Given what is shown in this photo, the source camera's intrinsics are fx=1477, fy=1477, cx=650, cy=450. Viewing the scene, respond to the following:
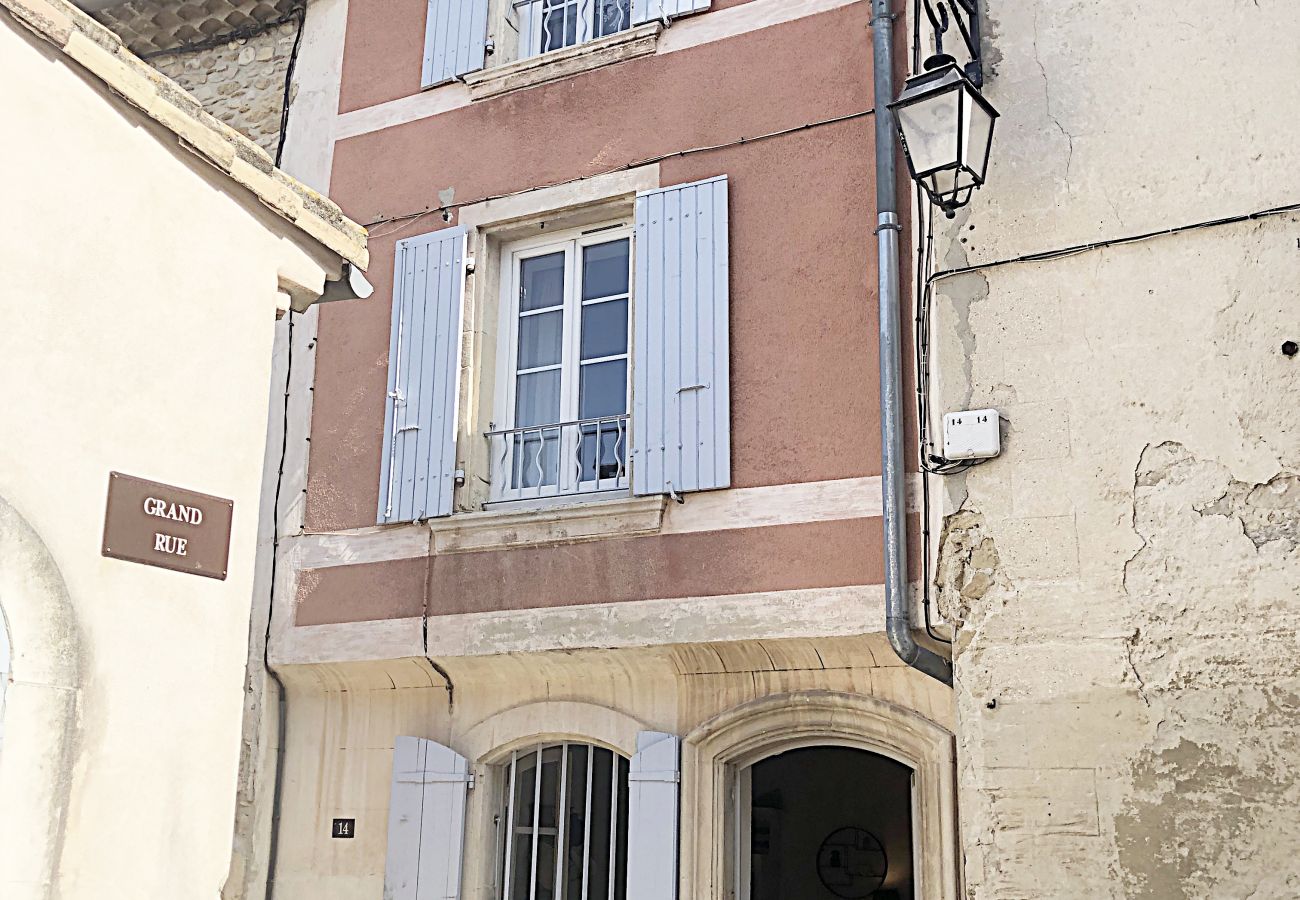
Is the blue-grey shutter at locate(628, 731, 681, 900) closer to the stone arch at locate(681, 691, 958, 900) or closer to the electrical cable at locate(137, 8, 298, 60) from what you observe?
the stone arch at locate(681, 691, 958, 900)

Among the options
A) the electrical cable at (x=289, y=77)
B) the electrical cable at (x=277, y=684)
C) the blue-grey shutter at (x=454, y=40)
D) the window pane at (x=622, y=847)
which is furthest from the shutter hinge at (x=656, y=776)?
the electrical cable at (x=289, y=77)

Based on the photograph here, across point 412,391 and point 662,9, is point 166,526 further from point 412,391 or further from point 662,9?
point 662,9

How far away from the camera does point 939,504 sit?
605 cm

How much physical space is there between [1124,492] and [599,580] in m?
2.51

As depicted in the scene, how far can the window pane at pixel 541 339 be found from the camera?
7.80 meters

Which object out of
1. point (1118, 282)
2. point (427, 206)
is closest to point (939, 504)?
point (1118, 282)

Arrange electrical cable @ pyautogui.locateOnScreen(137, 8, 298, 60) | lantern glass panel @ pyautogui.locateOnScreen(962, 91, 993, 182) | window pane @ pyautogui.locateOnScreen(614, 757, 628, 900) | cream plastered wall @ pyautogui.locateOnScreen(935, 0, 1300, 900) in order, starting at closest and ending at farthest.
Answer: cream plastered wall @ pyautogui.locateOnScreen(935, 0, 1300, 900), lantern glass panel @ pyautogui.locateOnScreen(962, 91, 993, 182), window pane @ pyautogui.locateOnScreen(614, 757, 628, 900), electrical cable @ pyautogui.locateOnScreen(137, 8, 298, 60)

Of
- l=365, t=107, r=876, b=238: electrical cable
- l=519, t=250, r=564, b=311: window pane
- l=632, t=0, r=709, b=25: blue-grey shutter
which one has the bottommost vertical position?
l=519, t=250, r=564, b=311: window pane

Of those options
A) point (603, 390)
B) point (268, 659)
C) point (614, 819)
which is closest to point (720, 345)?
point (603, 390)

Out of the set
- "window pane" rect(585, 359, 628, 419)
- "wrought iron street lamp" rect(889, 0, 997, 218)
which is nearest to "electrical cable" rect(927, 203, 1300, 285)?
"wrought iron street lamp" rect(889, 0, 997, 218)

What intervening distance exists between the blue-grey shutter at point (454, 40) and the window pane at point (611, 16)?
2.08ft

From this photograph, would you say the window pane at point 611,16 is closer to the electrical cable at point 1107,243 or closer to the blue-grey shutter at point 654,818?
the electrical cable at point 1107,243

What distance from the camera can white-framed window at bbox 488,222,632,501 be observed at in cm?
743

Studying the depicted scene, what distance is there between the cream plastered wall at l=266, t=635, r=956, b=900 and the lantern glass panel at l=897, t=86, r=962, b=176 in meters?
2.03
